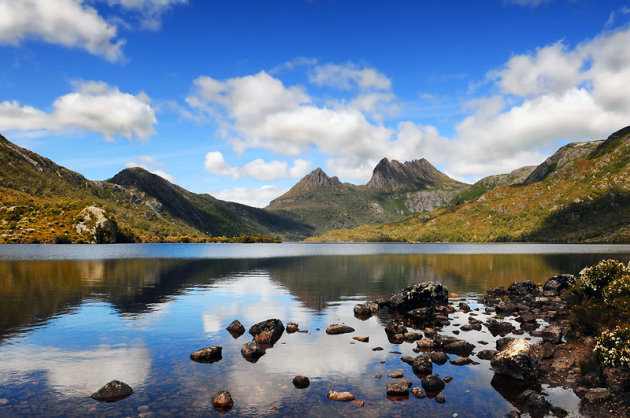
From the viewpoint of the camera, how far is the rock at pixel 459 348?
3080 cm

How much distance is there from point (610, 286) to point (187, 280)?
7646 cm

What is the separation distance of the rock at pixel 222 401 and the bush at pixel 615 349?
80.1 ft

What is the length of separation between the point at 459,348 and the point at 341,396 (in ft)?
48.4

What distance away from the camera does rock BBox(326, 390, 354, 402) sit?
21156mm

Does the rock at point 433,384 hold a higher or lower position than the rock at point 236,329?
higher

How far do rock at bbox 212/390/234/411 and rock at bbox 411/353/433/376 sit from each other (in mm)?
13240

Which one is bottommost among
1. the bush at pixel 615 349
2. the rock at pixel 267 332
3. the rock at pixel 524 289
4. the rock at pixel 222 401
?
the rock at pixel 524 289

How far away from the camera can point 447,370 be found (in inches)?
1045

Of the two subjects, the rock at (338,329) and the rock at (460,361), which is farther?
the rock at (338,329)

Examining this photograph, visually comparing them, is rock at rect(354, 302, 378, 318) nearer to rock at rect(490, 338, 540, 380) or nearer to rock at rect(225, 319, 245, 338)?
rock at rect(225, 319, 245, 338)

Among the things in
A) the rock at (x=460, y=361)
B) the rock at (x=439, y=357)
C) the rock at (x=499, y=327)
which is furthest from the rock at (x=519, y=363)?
the rock at (x=499, y=327)

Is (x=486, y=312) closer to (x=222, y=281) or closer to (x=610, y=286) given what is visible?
(x=610, y=286)

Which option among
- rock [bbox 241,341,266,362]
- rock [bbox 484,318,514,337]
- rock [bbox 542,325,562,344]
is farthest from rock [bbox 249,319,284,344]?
rock [bbox 542,325,562,344]

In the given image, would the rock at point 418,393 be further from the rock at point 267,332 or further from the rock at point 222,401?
the rock at point 267,332
